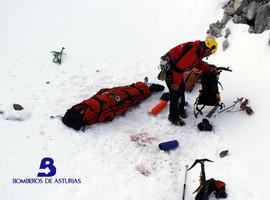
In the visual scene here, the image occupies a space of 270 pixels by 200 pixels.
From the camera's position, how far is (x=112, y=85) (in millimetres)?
9055

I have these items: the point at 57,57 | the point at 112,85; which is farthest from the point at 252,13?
the point at 57,57

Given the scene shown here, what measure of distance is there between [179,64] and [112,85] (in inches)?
92.2

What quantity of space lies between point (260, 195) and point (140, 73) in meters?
4.75

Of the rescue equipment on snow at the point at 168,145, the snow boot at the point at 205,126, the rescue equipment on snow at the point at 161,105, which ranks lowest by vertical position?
the rescue equipment on snow at the point at 168,145

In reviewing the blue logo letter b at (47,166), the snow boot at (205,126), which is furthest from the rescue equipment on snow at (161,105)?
the blue logo letter b at (47,166)

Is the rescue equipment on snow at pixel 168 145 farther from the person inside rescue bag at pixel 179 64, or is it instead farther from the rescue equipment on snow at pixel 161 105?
the rescue equipment on snow at pixel 161 105

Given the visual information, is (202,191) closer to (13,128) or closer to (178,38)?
(13,128)

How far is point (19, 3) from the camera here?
1246 cm

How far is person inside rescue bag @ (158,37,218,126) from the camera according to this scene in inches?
284

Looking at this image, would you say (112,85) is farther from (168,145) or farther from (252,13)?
(252,13)

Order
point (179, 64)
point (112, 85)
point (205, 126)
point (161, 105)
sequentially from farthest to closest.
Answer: point (112, 85) < point (161, 105) < point (205, 126) < point (179, 64)

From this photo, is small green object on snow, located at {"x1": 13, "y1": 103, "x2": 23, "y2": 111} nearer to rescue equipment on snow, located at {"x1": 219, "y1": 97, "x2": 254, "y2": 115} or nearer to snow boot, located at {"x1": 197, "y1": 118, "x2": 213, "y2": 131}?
snow boot, located at {"x1": 197, "y1": 118, "x2": 213, "y2": 131}

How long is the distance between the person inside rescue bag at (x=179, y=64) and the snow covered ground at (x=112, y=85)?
47cm

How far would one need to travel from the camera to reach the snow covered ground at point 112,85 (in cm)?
623
